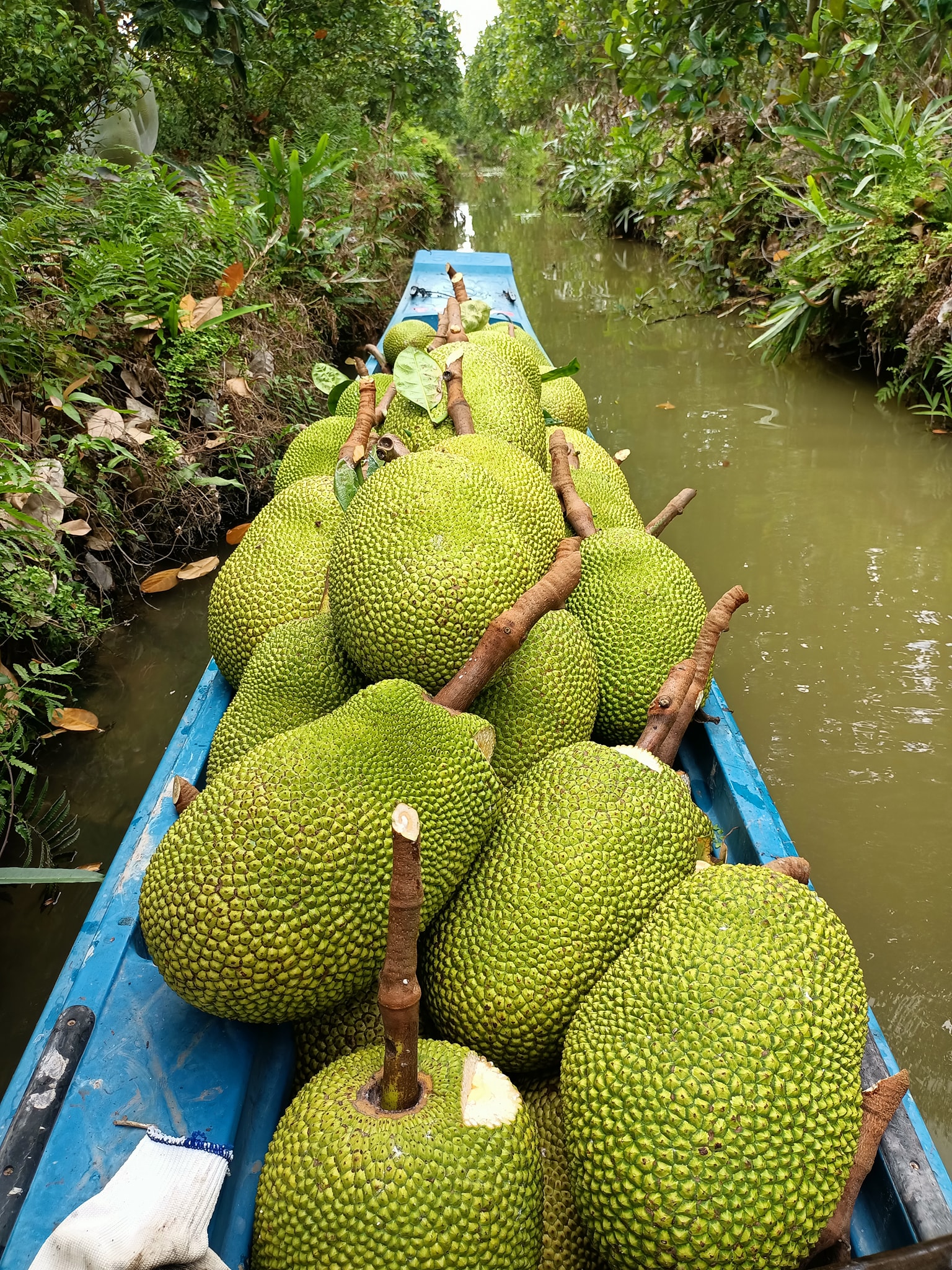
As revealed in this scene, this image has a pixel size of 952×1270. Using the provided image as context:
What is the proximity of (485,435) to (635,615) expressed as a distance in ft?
1.57

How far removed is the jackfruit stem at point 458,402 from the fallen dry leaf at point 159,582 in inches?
63.3

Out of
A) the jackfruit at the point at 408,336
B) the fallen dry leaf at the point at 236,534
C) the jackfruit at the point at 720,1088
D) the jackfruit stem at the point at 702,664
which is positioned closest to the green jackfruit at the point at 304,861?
the jackfruit at the point at 720,1088

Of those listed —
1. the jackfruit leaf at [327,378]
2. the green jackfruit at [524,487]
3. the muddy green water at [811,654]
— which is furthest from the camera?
the jackfruit leaf at [327,378]

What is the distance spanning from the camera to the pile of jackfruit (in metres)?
0.75

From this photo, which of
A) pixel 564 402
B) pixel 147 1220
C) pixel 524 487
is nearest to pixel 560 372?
pixel 564 402

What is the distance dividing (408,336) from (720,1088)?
2496 millimetres

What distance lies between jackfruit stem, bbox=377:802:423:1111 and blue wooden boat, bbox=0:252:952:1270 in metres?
0.15

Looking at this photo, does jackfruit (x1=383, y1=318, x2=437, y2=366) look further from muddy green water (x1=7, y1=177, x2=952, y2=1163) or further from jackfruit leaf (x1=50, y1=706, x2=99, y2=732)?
jackfruit leaf (x1=50, y1=706, x2=99, y2=732)

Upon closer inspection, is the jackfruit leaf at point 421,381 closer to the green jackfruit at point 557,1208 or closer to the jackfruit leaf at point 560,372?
the jackfruit leaf at point 560,372

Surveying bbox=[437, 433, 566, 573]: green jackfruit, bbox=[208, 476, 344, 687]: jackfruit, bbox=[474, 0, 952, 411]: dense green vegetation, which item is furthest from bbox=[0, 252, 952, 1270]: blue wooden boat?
bbox=[474, 0, 952, 411]: dense green vegetation

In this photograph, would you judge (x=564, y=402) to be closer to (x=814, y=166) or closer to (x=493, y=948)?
(x=493, y=948)

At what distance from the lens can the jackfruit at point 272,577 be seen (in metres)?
1.59

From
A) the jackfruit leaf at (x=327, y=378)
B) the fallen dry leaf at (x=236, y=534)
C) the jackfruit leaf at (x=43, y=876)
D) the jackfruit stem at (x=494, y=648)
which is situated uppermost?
the jackfruit leaf at (x=327, y=378)

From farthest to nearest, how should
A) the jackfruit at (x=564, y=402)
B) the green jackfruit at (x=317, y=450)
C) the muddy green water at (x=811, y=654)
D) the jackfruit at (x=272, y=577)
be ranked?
the jackfruit at (x=564, y=402) < the green jackfruit at (x=317, y=450) < the muddy green water at (x=811, y=654) < the jackfruit at (x=272, y=577)
